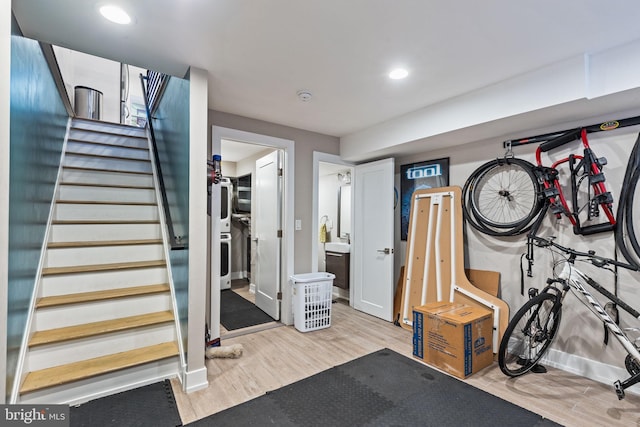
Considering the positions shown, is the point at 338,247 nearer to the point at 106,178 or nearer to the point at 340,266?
the point at 340,266

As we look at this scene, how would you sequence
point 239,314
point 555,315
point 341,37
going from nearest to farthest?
point 341,37
point 555,315
point 239,314

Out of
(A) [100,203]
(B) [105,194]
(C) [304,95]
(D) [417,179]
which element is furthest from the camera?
(D) [417,179]

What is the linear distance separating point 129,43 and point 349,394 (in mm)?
2765

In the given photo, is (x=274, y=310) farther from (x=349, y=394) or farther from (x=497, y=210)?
(x=497, y=210)

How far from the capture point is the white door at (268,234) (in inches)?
140

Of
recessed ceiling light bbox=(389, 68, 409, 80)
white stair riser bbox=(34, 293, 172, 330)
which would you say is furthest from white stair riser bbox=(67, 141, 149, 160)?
recessed ceiling light bbox=(389, 68, 409, 80)

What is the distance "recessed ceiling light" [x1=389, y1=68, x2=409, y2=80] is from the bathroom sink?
262cm

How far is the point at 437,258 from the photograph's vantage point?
318 cm

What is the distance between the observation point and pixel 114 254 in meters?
2.65

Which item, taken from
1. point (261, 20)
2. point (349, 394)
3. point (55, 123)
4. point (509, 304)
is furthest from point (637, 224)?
point (55, 123)

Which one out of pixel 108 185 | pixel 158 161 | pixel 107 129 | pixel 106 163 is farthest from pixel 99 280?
pixel 107 129

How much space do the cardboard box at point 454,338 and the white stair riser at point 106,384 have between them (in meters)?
2.03

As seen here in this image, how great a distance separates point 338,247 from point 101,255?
9.64ft
